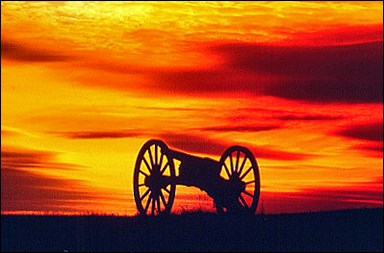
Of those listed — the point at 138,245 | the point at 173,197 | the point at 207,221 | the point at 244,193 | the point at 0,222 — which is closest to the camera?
the point at 138,245

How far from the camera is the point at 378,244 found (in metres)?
16.0

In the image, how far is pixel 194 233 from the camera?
1648cm

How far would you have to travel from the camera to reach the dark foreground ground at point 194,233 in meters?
15.3

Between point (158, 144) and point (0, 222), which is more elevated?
point (158, 144)

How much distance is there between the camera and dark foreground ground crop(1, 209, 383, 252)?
15297 mm

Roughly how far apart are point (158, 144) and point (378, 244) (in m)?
6.46

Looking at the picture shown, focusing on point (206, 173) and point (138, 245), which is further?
point (206, 173)

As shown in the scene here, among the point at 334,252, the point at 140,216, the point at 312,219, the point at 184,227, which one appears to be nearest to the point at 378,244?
the point at 334,252

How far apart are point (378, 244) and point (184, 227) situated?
3437mm

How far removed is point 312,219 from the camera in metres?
18.1

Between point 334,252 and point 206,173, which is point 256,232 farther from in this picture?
point 206,173

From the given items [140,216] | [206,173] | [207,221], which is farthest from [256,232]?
[206,173]

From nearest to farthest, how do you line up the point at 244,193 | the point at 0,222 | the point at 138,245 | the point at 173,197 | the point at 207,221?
the point at 138,245
the point at 0,222
the point at 207,221
the point at 173,197
the point at 244,193

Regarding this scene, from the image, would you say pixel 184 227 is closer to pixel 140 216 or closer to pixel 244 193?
pixel 140 216
